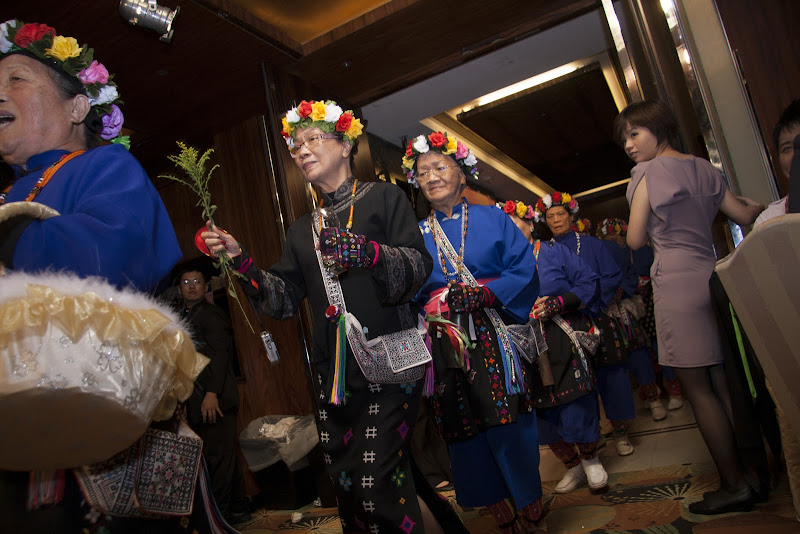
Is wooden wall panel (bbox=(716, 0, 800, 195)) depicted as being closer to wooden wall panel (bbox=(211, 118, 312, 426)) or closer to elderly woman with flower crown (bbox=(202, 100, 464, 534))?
elderly woman with flower crown (bbox=(202, 100, 464, 534))

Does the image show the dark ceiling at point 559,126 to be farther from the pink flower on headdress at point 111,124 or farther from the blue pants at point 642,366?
the pink flower on headdress at point 111,124

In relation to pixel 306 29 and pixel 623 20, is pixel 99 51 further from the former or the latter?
pixel 623 20

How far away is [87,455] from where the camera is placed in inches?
37.9

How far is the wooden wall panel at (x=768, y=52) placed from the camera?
3104 mm

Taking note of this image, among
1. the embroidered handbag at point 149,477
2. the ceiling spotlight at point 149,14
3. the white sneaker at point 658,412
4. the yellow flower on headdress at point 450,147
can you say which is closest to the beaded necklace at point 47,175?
the embroidered handbag at point 149,477

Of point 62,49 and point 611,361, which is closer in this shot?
point 62,49

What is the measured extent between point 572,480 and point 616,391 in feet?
2.71

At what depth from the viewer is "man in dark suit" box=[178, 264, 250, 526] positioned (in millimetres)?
3566

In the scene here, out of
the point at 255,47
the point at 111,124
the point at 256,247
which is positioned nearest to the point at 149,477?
the point at 111,124

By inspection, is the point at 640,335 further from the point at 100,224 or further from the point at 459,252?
the point at 100,224

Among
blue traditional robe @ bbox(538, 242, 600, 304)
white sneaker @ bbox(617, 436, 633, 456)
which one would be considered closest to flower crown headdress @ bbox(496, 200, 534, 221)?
blue traditional robe @ bbox(538, 242, 600, 304)

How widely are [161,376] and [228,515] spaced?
3.03 metres

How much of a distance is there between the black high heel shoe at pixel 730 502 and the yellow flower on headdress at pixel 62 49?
2577 mm

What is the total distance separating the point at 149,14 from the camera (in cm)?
296
